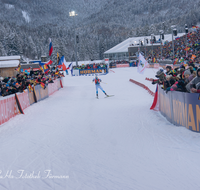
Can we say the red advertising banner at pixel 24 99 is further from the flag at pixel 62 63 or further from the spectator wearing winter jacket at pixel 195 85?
the flag at pixel 62 63

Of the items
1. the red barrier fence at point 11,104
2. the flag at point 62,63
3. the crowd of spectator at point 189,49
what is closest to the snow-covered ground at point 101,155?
the red barrier fence at point 11,104

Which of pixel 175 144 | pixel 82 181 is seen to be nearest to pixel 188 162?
pixel 175 144

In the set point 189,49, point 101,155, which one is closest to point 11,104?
point 101,155

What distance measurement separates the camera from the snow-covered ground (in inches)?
160

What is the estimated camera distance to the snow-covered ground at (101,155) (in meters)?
4.07

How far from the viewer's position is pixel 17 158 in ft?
18.2

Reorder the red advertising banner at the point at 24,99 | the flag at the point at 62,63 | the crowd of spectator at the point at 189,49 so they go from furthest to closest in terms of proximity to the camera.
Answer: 1. the crowd of spectator at the point at 189,49
2. the flag at the point at 62,63
3. the red advertising banner at the point at 24,99

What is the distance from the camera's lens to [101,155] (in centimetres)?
542

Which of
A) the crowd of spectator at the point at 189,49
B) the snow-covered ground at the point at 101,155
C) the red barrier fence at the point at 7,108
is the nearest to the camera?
the snow-covered ground at the point at 101,155

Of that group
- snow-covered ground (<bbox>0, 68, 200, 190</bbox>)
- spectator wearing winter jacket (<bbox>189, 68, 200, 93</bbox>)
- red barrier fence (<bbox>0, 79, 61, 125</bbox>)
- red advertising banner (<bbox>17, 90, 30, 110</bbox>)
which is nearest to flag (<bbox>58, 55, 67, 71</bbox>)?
red barrier fence (<bbox>0, 79, 61, 125</bbox>)

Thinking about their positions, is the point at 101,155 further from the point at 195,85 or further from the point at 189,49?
the point at 189,49

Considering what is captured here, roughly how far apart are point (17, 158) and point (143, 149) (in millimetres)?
3107

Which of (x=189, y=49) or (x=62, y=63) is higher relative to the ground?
(x=189, y=49)

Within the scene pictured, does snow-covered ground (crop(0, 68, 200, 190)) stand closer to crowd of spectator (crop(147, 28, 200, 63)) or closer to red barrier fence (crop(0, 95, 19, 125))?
red barrier fence (crop(0, 95, 19, 125))
